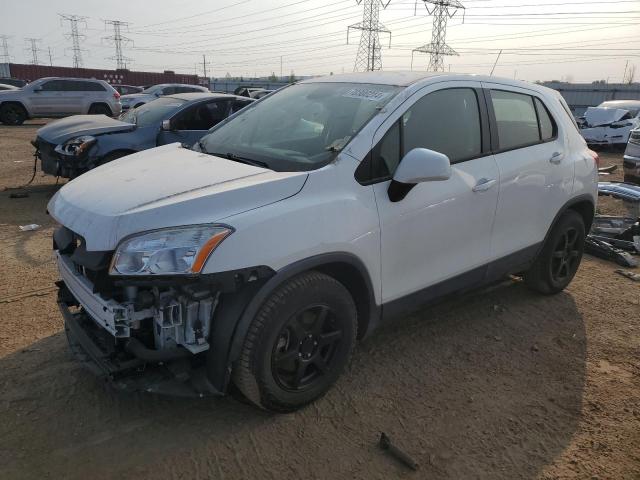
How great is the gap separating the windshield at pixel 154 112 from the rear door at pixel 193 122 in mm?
199

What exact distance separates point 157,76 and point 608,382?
1913 inches

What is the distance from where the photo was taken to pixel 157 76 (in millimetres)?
46250

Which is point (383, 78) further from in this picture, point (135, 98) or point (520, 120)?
point (135, 98)

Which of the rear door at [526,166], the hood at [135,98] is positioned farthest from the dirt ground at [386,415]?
the hood at [135,98]

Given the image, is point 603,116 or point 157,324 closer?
point 157,324

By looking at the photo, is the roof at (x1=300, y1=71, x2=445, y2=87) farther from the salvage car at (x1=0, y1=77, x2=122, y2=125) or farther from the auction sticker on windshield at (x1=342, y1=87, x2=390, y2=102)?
the salvage car at (x1=0, y1=77, x2=122, y2=125)

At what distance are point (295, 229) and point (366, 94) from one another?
1.22 m

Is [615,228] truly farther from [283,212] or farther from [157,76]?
[157,76]

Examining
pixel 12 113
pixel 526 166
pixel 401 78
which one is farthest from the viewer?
pixel 12 113

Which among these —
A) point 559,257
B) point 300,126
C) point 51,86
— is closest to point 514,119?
point 559,257

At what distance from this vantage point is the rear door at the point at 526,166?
12.1 ft

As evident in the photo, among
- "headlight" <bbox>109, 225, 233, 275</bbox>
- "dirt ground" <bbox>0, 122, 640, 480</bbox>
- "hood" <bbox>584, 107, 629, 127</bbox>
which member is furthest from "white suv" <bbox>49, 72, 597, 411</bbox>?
"hood" <bbox>584, 107, 629, 127</bbox>

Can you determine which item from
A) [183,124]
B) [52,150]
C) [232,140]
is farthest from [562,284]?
[52,150]

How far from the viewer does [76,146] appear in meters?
7.10
